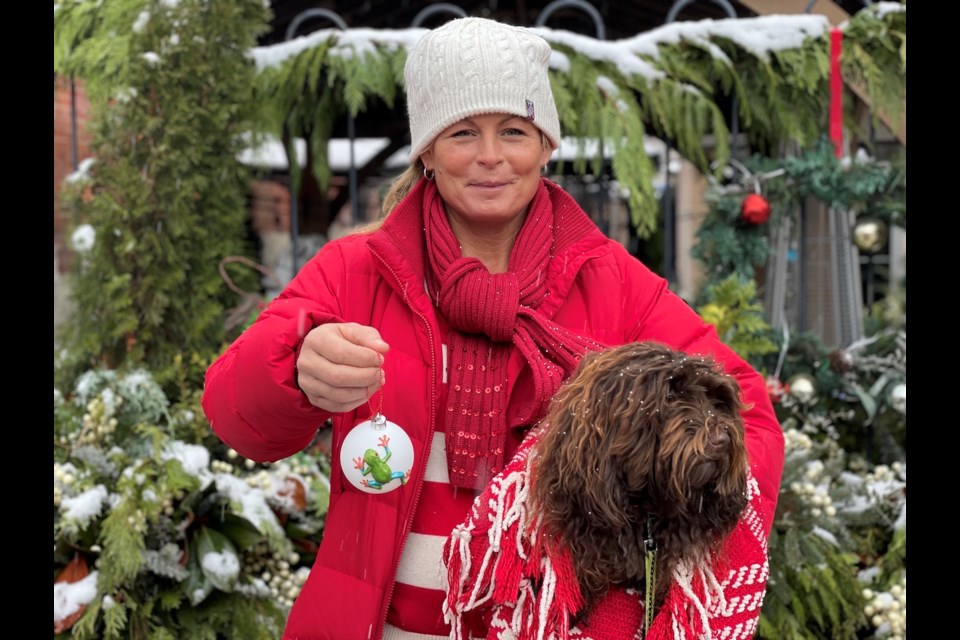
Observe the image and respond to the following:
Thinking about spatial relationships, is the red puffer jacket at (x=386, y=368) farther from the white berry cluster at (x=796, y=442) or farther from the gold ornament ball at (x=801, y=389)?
the gold ornament ball at (x=801, y=389)

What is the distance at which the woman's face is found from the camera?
156 cm

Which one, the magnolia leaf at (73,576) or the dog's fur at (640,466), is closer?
the dog's fur at (640,466)

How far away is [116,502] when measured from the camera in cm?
276

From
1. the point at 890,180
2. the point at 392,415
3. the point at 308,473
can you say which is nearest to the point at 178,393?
the point at 308,473

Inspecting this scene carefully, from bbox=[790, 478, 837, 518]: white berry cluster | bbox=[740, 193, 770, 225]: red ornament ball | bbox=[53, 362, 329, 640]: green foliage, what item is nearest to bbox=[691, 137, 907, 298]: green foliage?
bbox=[740, 193, 770, 225]: red ornament ball

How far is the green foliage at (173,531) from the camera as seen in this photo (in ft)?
8.61

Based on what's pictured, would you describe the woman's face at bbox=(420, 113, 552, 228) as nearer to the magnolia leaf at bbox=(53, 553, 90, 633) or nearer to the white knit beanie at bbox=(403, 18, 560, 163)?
the white knit beanie at bbox=(403, 18, 560, 163)

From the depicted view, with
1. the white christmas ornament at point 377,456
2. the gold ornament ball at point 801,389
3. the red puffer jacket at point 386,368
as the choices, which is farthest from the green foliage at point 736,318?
the white christmas ornament at point 377,456

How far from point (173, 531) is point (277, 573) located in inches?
15.1

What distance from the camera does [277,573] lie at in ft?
9.69

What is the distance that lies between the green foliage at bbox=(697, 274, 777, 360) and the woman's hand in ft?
8.34

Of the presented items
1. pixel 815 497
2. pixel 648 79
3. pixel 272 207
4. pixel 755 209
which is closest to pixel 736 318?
pixel 755 209

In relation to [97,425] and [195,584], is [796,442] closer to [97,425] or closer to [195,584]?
[195,584]

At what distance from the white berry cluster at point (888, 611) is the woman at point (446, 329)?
169 cm
